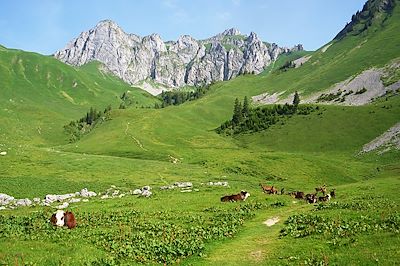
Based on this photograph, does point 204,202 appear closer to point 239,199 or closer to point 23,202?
point 239,199

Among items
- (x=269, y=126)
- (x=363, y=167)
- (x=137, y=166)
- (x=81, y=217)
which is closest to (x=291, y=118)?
(x=269, y=126)

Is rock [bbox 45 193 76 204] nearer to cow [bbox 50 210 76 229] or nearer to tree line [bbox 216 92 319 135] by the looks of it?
cow [bbox 50 210 76 229]

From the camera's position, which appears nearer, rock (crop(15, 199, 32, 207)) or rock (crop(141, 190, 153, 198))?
rock (crop(15, 199, 32, 207))

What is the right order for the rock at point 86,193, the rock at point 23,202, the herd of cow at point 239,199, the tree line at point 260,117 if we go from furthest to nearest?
1. the tree line at point 260,117
2. the rock at point 86,193
3. the rock at point 23,202
4. the herd of cow at point 239,199

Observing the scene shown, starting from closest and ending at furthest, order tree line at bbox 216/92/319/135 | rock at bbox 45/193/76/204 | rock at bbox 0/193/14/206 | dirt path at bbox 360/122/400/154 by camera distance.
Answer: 1. rock at bbox 0/193/14/206
2. rock at bbox 45/193/76/204
3. dirt path at bbox 360/122/400/154
4. tree line at bbox 216/92/319/135

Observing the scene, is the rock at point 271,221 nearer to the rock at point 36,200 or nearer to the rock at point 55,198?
the rock at point 55,198

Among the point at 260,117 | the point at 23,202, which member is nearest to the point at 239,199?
the point at 23,202

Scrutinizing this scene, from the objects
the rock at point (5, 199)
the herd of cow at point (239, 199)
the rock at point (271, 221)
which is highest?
the rock at point (5, 199)

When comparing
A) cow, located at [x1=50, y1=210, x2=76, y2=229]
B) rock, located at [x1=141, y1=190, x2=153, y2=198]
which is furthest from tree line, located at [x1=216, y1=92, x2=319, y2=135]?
cow, located at [x1=50, y1=210, x2=76, y2=229]

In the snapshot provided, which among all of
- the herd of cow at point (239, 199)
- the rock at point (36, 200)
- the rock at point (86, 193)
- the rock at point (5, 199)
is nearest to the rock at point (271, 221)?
the herd of cow at point (239, 199)

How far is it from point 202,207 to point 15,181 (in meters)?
29.8

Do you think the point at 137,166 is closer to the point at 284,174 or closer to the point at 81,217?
the point at 284,174

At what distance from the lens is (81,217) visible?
33.8 m

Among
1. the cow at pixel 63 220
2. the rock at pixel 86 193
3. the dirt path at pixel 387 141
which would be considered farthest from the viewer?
the dirt path at pixel 387 141
